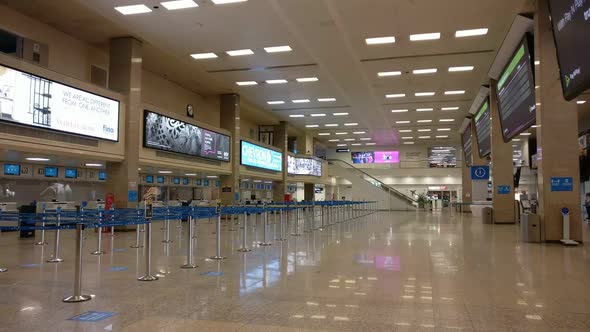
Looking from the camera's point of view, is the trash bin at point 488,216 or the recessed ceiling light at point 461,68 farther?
the trash bin at point 488,216

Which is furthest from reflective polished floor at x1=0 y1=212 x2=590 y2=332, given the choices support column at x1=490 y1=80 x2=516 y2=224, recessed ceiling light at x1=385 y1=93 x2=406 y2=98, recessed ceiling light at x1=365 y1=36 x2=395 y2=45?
recessed ceiling light at x1=385 y1=93 x2=406 y2=98

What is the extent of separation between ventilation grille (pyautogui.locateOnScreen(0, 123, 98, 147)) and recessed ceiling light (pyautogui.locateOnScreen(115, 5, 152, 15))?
3.48m

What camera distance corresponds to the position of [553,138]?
1016 centimetres

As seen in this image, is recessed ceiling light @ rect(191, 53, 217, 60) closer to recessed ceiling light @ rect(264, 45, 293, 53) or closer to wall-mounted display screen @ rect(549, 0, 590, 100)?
recessed ceiling light @ rect(264, 45, 293, 53)

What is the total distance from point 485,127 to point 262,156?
37.5 feet

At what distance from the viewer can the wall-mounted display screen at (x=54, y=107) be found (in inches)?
366

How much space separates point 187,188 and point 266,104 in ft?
23.9

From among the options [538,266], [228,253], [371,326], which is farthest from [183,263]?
[538,266]

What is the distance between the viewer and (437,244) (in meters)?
10.1

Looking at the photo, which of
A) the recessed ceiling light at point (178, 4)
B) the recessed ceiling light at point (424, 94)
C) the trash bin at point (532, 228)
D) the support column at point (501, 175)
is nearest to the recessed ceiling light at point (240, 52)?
the recessed ceiling light at point (178, 4)

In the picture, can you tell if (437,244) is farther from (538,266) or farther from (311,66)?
(311,66)

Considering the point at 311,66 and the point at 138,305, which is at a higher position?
the point at 311,66

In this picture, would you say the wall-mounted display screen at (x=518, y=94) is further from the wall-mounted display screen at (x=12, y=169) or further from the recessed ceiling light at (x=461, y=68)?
the wall-mounted display screen at (x=12, y=169)

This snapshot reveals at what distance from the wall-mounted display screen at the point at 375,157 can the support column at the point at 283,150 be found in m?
16.9
